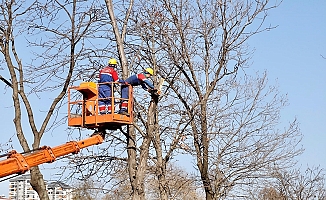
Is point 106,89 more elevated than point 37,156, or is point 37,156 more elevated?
point 106,89

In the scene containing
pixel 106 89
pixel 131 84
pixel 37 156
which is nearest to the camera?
pixel 37 156

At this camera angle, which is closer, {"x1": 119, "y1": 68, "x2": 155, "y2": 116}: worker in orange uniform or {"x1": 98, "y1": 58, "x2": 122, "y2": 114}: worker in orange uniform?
{"x1": 98, "y1": 58, "x2": 122, "y2": 114}: worker in orange uniform

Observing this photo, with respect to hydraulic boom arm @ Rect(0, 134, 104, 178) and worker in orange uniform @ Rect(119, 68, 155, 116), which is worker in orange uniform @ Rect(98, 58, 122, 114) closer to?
worker in orange uniform @ Rect(119, 68, 155, 116)

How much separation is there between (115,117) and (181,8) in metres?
5.87

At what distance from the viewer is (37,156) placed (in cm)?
982

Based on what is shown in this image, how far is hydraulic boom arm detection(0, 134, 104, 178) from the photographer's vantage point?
30.0ft

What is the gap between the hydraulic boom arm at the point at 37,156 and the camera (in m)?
9.15

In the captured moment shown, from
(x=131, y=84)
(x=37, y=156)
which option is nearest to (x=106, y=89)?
(x=131, y=84)

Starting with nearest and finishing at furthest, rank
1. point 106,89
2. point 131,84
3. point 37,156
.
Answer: point 37,156 < point 106,89 < point 131,84

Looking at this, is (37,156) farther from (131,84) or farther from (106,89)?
(131,84)

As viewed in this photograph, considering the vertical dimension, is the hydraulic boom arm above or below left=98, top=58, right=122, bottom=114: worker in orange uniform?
below

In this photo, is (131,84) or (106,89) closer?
(106,89)

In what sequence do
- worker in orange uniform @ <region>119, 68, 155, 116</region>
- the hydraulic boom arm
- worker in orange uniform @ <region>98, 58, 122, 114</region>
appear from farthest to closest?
1. worker in orange uniform @ <region>119, 68, 155, 116</region>
2. worker in orange uniform @ <region>98, 58, 122, 114</region>
3. the hydraulic boom arm

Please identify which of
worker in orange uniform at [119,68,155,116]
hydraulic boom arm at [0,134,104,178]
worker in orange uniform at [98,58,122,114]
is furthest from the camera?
worker in orange uniform at [119,68,155,116]
